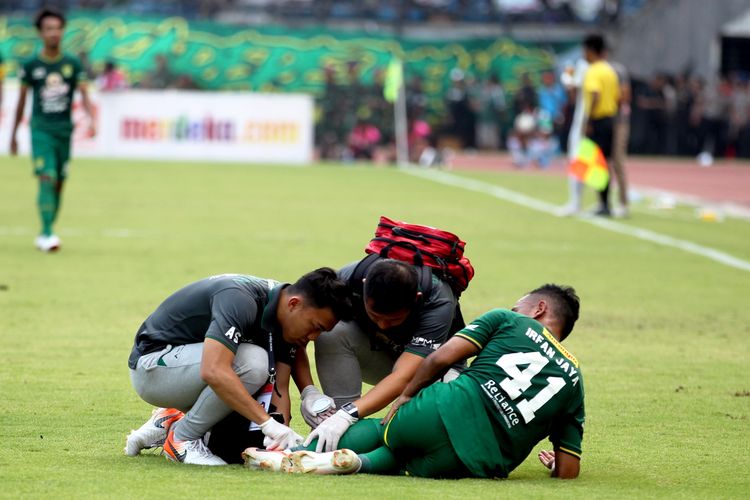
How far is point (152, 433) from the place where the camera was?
6.70m

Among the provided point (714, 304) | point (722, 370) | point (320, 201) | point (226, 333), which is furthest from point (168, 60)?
point (226, 333)

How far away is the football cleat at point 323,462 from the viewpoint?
625 centimetres

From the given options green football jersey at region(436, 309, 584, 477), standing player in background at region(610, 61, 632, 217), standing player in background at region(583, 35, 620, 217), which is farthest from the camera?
standing player in background at region(610, 61, 632, 217)

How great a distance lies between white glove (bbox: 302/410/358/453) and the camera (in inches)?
252

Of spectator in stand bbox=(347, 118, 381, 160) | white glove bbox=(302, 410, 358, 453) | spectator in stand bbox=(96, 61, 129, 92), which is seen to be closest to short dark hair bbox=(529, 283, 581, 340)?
white glove bbox=(302, 410, 358, 453)

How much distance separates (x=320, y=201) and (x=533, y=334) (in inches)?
651

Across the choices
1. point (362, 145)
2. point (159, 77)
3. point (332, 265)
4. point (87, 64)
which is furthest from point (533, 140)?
point (332, 265)

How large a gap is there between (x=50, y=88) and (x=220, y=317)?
910 centimetres

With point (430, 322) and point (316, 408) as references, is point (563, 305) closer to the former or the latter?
point (430, 322)

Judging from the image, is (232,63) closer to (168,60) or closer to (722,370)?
(168,60)

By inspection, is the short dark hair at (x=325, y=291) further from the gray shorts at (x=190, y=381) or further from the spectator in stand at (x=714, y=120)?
the spectator in stand at (x=714, y=120)

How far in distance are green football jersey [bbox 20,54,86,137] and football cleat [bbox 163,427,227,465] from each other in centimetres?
882

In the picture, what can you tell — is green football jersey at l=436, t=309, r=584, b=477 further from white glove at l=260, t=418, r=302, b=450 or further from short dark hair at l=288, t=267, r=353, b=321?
white glove at l=260, t=418, r=302, b=450

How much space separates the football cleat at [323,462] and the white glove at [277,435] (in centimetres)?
12
